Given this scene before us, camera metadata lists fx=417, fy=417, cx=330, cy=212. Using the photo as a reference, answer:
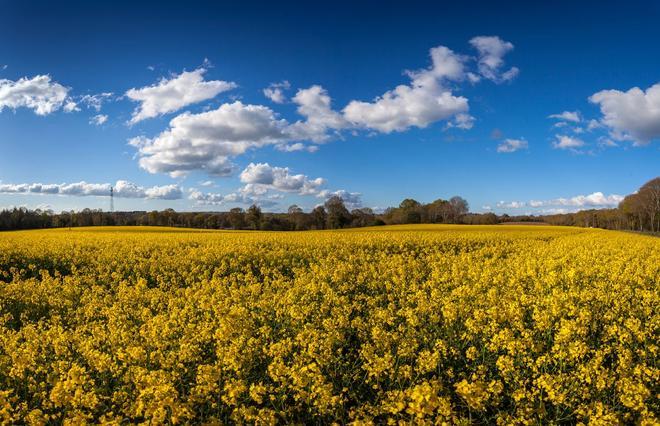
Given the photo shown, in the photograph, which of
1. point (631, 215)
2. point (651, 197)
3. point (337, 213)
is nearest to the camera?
point (337, 213)

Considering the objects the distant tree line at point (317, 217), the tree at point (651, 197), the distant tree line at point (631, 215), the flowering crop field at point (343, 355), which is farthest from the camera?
the distant tree line at point (631, 215)

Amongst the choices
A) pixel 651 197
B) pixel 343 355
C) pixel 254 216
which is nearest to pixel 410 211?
pixel 254 216

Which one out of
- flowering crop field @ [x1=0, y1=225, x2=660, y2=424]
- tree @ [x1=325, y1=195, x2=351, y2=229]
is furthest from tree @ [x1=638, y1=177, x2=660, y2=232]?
flowering crop field @ [x1=0, y1=225, x2=660, y2=424]

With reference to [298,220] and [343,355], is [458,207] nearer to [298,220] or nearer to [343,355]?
[298,220]

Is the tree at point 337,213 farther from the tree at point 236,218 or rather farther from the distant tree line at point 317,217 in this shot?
the tree at point 236,218

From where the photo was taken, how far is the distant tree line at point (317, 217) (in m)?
73.9

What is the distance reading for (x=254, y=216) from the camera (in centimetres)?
8162

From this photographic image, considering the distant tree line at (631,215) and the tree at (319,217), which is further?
the distant tree line at (631,215)

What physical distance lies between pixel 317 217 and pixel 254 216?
12.7 metres

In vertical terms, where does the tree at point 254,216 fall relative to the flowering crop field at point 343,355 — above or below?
above

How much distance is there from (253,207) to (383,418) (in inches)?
3178

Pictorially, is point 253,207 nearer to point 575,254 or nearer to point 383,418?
point 575,254

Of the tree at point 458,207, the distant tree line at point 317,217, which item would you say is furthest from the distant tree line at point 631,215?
the tree at point 458,207

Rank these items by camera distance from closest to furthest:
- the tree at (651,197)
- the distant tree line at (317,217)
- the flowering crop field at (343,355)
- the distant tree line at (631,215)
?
1. the flowering crop field at (343,355)
2. the distant tree line at (317,217)
3. the tree at (651,197)
4. the distant tree line at (631,215)
